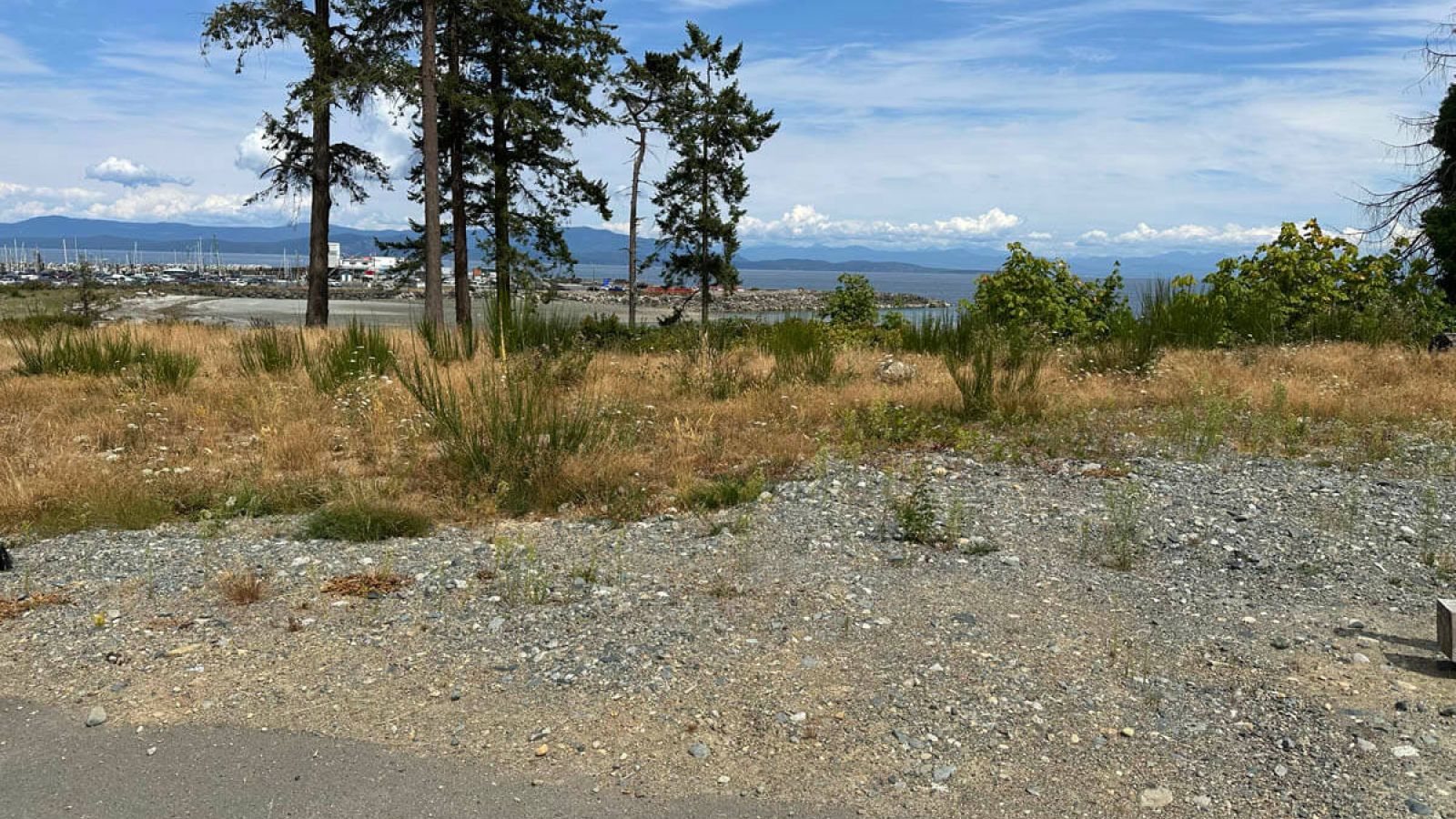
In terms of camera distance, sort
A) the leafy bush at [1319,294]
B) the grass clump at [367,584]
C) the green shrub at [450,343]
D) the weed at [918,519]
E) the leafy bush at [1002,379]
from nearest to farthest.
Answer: the grass clump at [367,584]
the weed at [918,519]
the leafy bush at [1002,379]
the green shrub at [450,343]
the leafy bush at [1319,294]

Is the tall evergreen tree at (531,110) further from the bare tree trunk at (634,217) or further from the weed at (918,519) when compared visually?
the weed at (918,519)

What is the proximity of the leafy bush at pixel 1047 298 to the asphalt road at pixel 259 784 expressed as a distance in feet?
44.3

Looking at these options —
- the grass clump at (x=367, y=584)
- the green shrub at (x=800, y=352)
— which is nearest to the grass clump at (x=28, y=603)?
the grass clump at (x=367, y=584)

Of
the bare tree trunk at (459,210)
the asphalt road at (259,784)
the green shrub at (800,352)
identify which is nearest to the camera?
the asphalt road at (259,784)

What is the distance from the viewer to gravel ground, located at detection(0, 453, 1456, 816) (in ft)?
10.3

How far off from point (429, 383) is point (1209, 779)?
6518mm

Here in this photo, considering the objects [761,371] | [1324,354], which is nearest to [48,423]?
[761,371]

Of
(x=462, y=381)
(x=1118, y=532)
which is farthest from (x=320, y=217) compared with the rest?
(x=1118, y=532)

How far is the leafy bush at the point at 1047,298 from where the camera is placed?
15.8 metres

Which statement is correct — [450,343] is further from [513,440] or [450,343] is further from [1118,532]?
[1118,532]

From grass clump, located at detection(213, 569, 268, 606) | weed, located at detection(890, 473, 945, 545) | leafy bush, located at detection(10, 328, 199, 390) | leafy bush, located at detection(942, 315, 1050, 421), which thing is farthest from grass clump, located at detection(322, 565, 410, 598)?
leafy bush, located at detection(10, 328, 199, 390)

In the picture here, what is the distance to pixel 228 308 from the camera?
47969 millimetres

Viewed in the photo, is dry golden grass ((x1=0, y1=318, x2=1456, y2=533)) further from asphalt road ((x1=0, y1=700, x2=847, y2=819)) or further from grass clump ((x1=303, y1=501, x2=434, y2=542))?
asphalt road ((x1=0, y1=700, x2=847, y2=819))

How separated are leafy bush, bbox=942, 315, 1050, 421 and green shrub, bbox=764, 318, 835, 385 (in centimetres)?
157
